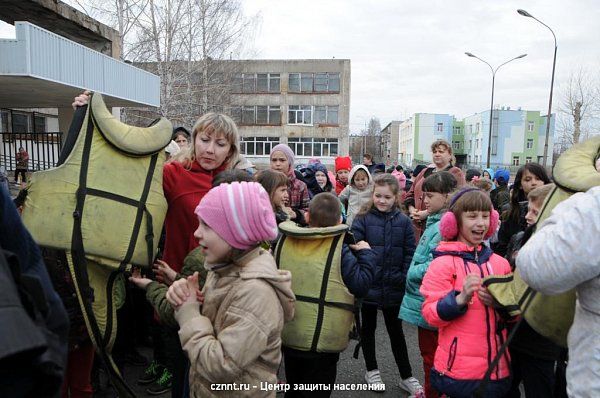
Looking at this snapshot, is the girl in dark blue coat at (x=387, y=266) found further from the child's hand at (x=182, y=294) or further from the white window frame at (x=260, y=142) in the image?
the white window frame at (x=260, y=142)

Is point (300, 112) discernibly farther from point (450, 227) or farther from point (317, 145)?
point (450, 227)

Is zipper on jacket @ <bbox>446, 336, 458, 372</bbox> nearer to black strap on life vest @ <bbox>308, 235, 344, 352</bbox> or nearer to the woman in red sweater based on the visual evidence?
black strap on life vest @ <bbox>308, 235, 344, 352</bbox>

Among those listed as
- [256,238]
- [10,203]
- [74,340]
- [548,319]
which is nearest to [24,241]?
[10,203]

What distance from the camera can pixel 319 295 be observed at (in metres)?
2.60

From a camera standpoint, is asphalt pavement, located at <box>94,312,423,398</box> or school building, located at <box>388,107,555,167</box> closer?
asphalt pavement, located at <box>94,312,423,398</box>

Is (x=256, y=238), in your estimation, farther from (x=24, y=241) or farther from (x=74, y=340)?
(x=74, y=340)

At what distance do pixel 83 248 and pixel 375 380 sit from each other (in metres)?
2.64

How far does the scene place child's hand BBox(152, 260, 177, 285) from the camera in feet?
7.53

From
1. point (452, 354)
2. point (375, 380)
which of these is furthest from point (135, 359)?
point (452, 354)

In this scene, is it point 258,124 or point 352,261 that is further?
point 258,124

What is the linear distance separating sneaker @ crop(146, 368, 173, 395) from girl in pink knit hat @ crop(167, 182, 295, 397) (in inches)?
73.7

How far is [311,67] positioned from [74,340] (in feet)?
130

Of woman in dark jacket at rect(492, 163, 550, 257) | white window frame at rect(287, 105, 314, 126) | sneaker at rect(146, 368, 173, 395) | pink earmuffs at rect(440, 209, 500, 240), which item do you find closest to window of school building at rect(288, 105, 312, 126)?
white window frame at rect(287, 105, 314, 126)

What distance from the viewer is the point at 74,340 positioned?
88.2 inches
